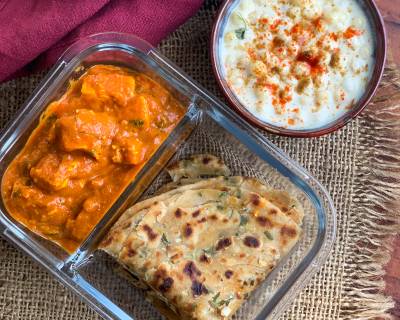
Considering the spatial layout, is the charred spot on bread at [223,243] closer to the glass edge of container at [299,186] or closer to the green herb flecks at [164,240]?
the green herb flecks at [164,240]

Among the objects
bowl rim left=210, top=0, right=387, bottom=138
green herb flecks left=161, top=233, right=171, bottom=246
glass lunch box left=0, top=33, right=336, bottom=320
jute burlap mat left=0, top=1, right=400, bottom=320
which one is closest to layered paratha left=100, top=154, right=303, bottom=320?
green herb flecks left=161, top=233, right=171, bottom=246

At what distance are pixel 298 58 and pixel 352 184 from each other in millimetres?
740

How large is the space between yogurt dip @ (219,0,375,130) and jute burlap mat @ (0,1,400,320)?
34 centimetres

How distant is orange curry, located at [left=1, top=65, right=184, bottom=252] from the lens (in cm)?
257

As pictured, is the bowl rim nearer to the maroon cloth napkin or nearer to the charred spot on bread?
the maroon cloth napkin

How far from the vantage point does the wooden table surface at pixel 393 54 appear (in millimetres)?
3023

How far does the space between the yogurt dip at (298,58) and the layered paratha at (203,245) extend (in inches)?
15.8

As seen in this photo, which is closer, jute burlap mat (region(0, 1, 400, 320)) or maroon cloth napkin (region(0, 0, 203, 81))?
maroon cloth napkin (region(0, 0, 203, 81))

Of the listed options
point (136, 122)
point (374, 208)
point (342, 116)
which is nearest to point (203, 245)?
point (136, 122)

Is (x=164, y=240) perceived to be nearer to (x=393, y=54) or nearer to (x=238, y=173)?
(x=238, y=173)

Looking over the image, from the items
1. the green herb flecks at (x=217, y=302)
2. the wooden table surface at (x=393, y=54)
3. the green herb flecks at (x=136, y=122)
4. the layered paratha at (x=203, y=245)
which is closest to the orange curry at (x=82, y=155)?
the green herb flecks at (x=136, y=122)

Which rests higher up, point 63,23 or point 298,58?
point 298,58

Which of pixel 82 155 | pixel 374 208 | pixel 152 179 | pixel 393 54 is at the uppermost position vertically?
pixel 393 54

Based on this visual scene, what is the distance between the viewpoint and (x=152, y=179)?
290cm
